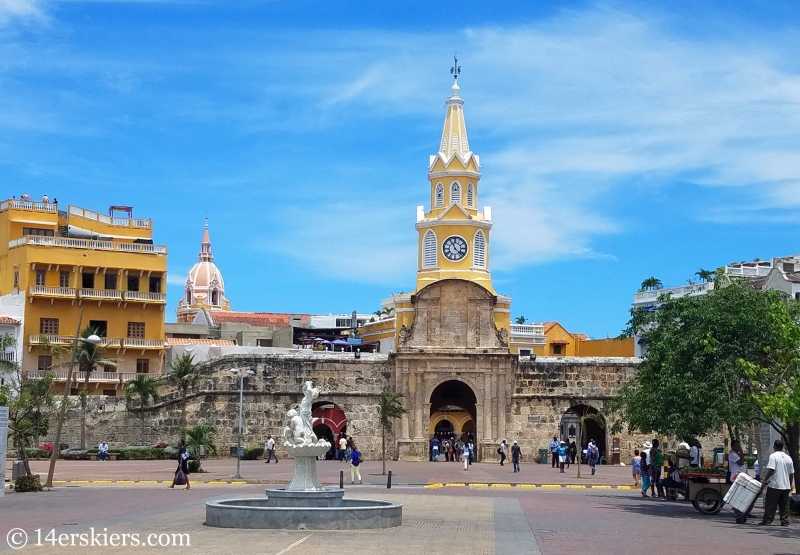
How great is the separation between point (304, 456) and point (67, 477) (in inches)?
637

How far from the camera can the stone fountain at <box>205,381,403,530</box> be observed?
1902 centimetres

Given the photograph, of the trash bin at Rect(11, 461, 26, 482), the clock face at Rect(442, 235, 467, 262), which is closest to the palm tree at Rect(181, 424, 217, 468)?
the trash bin at Rect(11, 461, 26, 482)

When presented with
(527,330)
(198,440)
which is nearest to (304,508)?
(198,440)

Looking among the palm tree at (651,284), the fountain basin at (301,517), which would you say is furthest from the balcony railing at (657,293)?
the fountain basin at (301,517)

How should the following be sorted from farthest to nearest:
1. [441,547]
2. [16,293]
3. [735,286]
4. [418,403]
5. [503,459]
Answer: [16,293], [418,403], [503,459], [735,286], [441,547]

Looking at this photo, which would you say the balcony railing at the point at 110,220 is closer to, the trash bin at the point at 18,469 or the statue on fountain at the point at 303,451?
the trash bin at the point at 18,469

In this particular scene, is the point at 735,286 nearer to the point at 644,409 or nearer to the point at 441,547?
the point at 644,409

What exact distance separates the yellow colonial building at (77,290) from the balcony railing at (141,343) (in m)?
0.05

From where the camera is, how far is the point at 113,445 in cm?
5169

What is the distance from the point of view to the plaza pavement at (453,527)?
16828 mm

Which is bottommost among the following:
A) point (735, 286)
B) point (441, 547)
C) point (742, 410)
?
point (441, 547)

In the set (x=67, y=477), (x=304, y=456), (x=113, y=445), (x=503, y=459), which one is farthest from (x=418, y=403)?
(x=304, y=456)

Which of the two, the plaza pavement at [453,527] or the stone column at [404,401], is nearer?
the plaza pavement at [453,527]

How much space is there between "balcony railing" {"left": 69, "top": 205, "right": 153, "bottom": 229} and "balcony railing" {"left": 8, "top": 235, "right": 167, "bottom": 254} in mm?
5277
